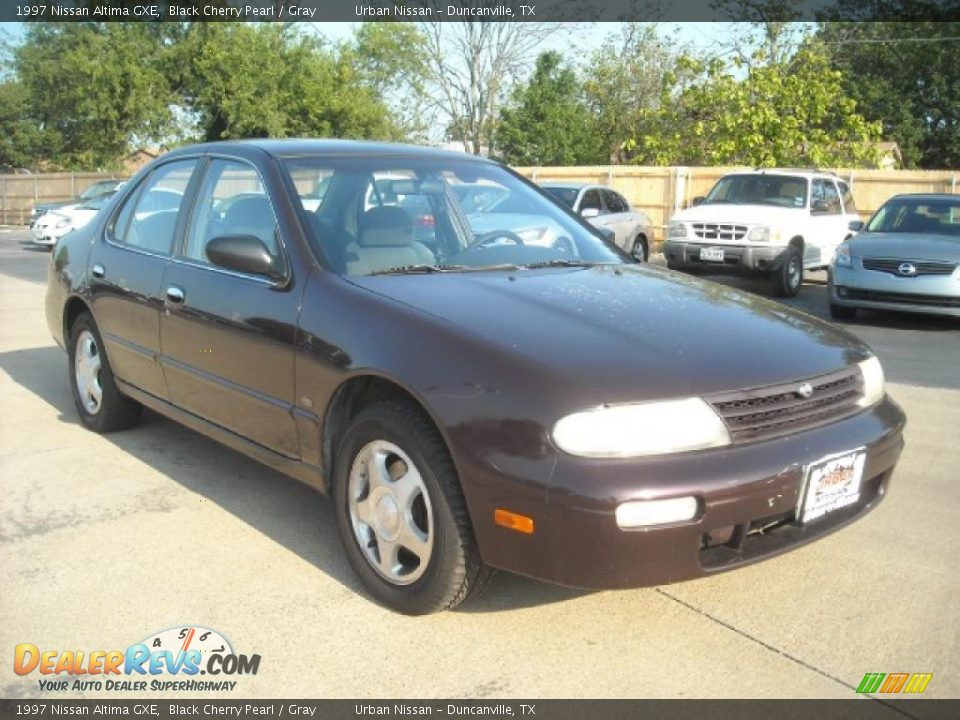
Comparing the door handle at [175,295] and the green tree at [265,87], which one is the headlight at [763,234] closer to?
the door handle at [175,295]

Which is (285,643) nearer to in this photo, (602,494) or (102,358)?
(602,494)

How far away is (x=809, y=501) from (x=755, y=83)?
69.1 feet

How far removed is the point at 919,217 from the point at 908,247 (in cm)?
117

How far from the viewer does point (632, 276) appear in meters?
3.79

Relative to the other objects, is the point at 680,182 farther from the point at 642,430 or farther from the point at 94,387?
the point at 642,430

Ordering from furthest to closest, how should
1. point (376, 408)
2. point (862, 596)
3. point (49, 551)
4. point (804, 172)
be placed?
point (804, 172) < point (49, 551) < point (862, 596) < point (376, 408)

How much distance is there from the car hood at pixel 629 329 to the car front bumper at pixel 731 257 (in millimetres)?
9113

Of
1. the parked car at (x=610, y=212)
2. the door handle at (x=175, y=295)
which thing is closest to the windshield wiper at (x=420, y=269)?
the door handle at (x=175, y=295)

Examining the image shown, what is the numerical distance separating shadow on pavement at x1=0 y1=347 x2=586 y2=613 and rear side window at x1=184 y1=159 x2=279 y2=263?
1067mm

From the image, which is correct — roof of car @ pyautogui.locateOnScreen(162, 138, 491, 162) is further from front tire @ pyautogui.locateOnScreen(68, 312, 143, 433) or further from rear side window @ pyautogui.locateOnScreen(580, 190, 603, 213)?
→ rear side window @ pyautogui.locateOnScreen(580, 190, 603, 213)

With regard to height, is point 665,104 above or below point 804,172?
above

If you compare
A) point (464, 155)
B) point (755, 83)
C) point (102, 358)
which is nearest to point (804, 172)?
point (755, 83)

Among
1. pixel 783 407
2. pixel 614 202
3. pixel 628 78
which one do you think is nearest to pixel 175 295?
pixel 783 407

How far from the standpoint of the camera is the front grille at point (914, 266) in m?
9.36
